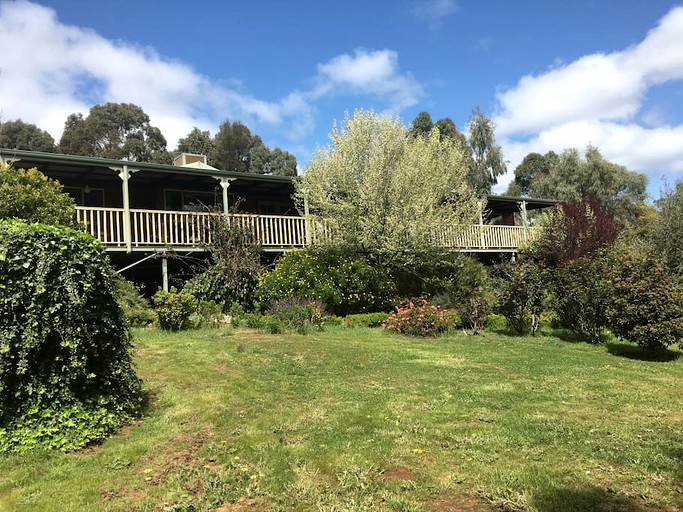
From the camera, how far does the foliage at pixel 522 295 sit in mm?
12023

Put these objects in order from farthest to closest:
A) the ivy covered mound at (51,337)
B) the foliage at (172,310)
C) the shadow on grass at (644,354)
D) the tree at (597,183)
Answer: the tree at (597,183), the foliage at (172,310), the shadow on grass at (644,354), the ivy covered mound at (51,337)

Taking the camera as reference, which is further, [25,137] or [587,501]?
[25,137]

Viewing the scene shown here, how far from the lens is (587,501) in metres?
3.33

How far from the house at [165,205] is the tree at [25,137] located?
112 feet

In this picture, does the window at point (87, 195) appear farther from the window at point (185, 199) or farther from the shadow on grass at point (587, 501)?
the shadow on grass at point (587, 501)

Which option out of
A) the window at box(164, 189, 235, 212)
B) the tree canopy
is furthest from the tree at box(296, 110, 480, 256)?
the tree canopy

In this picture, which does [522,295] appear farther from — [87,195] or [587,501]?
[87,195]

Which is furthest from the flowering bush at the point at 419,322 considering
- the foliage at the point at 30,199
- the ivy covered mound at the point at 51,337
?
the foliage at the point at 30,199

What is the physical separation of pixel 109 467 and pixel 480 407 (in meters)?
3.81

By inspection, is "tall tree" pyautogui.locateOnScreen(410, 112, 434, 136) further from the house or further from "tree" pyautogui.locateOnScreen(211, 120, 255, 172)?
the house

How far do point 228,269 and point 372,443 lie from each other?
1026cm

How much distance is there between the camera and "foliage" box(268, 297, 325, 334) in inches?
448

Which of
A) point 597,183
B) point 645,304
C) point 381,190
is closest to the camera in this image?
point 645,304

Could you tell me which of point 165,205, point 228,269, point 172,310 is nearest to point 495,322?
point 228,269
